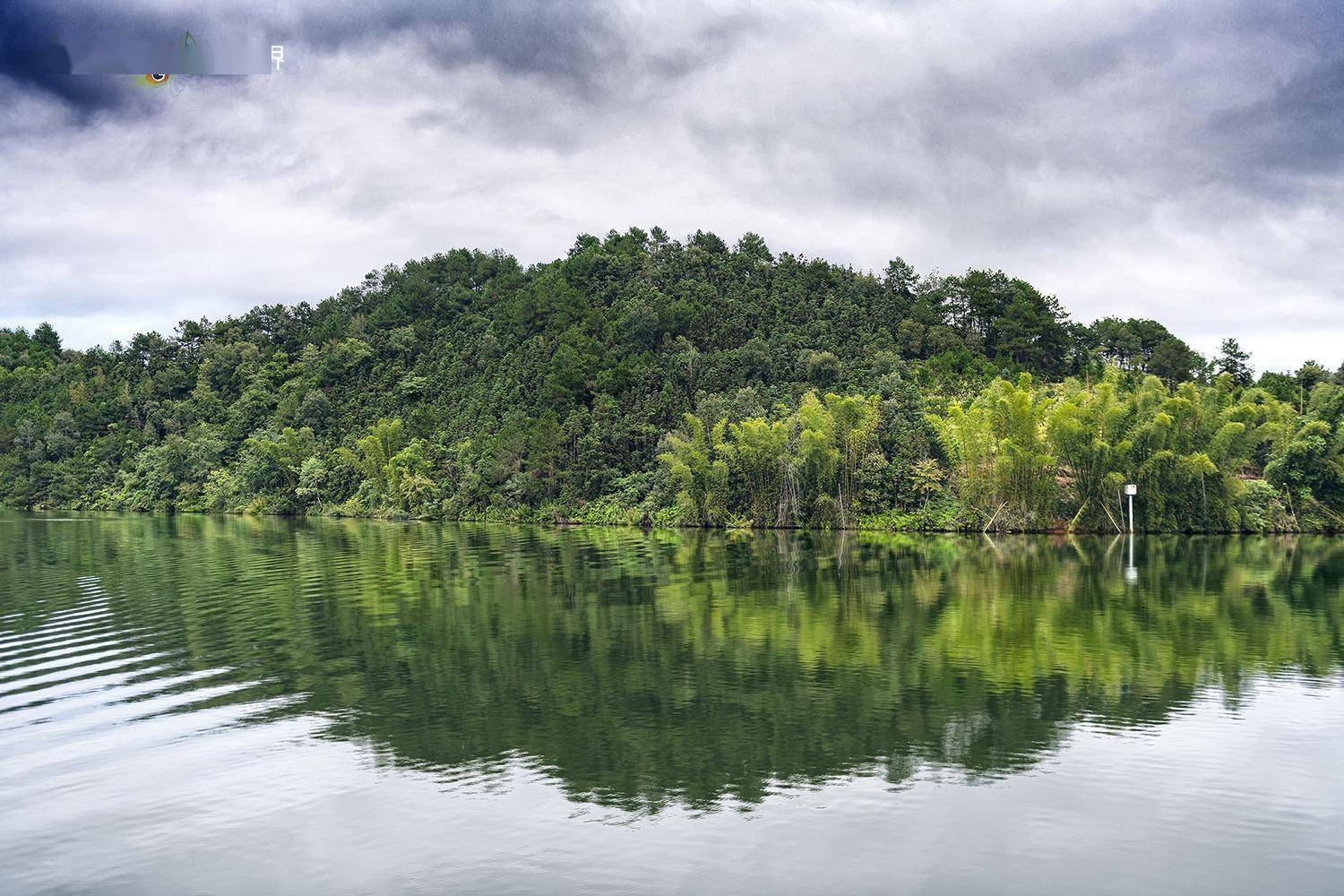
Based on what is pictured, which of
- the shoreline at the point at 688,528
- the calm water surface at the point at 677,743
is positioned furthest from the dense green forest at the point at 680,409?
the calm water surface at the point at 677,743

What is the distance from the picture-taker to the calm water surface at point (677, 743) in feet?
22.7

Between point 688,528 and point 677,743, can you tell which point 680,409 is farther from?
point 677,743

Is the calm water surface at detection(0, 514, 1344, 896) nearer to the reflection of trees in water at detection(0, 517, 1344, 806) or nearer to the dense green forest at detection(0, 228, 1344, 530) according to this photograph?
the reflection of trees in water at detection(0, 517, 1344, 806)

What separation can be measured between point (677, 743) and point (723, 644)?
17.5 feet

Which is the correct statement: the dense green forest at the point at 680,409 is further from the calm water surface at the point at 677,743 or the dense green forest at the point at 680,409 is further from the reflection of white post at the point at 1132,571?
the calm water surface at the point at 677,743

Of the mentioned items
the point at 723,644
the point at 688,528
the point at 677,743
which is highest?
the point at 677,743

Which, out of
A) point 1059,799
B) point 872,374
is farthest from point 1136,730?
point 872,374

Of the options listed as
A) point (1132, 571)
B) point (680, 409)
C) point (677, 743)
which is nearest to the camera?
point (677, 743)

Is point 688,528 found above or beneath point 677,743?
beneath

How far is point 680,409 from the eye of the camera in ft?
194

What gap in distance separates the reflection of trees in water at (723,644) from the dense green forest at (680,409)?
377 inches

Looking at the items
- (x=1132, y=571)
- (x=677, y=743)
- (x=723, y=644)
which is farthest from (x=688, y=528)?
(x=677, y=743)

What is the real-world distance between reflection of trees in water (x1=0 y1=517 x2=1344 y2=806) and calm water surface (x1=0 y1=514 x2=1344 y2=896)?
8cm

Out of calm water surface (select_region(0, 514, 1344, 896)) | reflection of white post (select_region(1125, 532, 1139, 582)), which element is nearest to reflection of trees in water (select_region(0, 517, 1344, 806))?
calm water surface (select_region(0, 514, 1344, 896))
